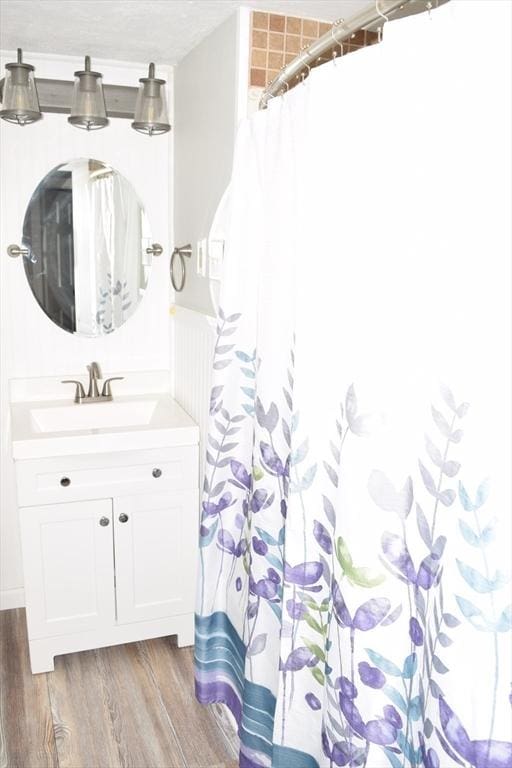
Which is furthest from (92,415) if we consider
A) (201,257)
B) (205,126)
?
(205,126)

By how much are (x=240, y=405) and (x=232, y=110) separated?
91 centimetres

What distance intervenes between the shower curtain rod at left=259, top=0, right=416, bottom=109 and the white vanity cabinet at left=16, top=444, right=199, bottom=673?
1333mm

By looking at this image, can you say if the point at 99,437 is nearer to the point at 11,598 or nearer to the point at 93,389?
the point at 93,389

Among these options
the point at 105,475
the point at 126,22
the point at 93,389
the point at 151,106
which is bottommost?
the point at 105,475

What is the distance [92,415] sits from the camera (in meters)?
2.62

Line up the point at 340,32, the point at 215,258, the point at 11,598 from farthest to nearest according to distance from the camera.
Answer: the point at 11,598 < the point at 215,258 < the point at 340,32

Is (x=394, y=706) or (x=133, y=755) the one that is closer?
(x=394, y=706)

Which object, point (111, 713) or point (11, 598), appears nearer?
point (111, 713)

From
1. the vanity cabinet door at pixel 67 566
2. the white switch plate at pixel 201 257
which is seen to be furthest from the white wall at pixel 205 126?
the vanity cabinet door at pixel 67 566

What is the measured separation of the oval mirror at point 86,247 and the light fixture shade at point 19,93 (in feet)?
1.04

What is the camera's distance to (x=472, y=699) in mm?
881

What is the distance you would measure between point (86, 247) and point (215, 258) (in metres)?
0.76

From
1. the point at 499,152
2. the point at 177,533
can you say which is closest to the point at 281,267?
the point at 499,152

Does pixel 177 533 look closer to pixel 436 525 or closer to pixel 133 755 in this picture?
pixel 133 755
